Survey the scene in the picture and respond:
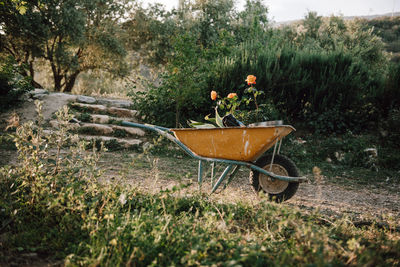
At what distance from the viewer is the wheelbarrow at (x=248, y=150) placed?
7.76ft

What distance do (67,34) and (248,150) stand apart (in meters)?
9.25

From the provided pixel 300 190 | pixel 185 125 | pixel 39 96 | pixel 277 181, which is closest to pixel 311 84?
pixel 185 125

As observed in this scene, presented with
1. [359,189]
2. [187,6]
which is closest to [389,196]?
[359,189]

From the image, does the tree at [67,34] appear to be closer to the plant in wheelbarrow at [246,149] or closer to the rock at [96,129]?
the rock at [96,129]

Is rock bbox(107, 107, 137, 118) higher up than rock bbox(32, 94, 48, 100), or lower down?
lower down

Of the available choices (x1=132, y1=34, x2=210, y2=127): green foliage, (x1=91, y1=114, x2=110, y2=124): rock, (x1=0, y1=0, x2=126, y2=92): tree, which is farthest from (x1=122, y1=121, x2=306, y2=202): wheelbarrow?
(x1=0, y1=0, x2=126, y2=92): tree

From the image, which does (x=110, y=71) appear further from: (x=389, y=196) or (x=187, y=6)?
(x=389, y=196)

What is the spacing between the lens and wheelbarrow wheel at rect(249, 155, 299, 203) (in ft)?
8.32

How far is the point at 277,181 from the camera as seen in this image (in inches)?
106

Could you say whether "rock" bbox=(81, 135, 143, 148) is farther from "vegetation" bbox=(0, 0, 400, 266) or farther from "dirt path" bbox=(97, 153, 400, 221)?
"dirt path" bbox=(97, 153, 400, 221)

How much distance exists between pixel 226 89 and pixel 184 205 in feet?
14.5

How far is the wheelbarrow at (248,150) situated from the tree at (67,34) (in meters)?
7.46

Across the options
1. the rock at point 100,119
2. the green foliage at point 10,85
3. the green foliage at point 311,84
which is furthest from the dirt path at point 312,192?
the green foliage at point 10,85

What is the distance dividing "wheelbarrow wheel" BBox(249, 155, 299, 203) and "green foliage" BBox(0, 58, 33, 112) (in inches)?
245
